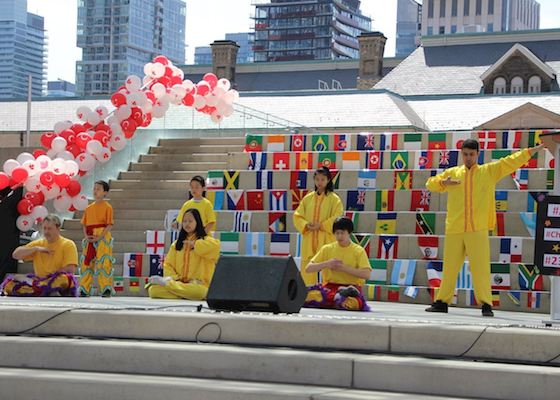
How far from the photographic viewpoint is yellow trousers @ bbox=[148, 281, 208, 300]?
457 inches

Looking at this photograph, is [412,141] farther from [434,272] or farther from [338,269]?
[338,269]

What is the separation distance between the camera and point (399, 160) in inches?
647

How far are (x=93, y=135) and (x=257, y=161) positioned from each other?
3.08 m

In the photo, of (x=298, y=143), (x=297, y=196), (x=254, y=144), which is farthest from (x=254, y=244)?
(x=254, y=144)

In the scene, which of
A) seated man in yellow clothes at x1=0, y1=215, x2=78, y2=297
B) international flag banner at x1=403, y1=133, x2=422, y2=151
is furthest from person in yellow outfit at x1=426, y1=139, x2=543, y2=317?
international flag banner at x1=403, y1=133, x2=422, y2=151

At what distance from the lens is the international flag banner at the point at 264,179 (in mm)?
16406

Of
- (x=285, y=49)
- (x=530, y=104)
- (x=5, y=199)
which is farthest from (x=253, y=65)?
(x=285, y=49)

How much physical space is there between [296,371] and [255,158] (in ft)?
32.6

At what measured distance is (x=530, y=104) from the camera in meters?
34.2

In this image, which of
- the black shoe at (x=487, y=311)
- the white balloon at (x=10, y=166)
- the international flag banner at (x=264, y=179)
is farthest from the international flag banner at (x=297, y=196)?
the black shoe at (x=487, y=311)

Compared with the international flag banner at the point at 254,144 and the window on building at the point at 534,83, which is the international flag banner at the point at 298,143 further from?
the window on building at the point at 534,83

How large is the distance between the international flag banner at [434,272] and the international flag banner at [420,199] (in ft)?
4.55

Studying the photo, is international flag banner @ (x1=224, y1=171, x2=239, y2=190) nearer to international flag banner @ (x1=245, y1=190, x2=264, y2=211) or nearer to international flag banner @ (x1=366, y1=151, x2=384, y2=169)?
international flag banner @ (x1=245, y1=190, x2=264, y2=211)

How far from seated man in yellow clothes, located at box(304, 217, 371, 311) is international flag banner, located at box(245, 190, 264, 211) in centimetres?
490
